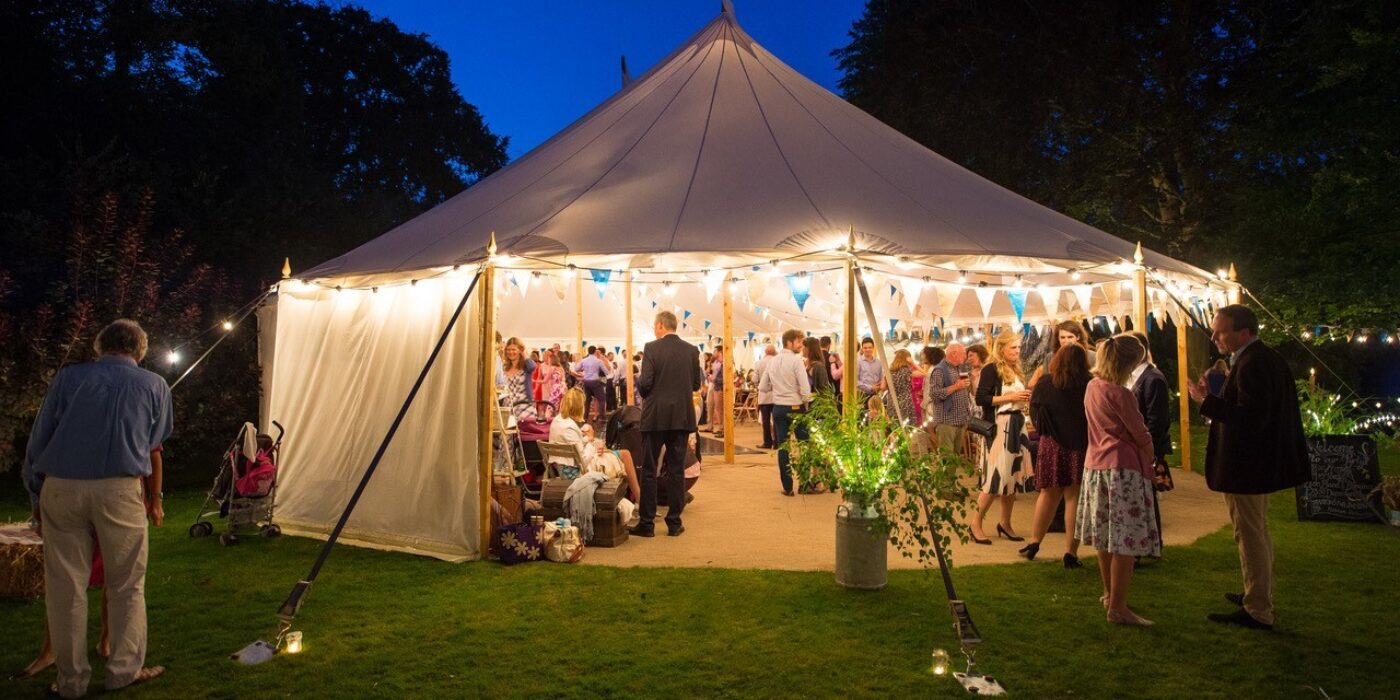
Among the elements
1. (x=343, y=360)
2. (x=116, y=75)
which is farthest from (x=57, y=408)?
(x=116, y=75)

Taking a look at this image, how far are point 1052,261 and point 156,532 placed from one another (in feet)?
24.0

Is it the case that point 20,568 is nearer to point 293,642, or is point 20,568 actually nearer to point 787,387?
point 293,642

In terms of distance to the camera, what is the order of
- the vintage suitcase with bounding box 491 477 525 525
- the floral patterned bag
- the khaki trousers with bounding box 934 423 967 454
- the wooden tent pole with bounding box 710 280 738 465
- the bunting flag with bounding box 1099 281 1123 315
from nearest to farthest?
the floral patterned bag → the vintage suitcase with bounding box 491 477 525 525 → the khaki trousers with bounding box 934 423 967 454 → the bunting flag with bounding box 1099 281 1123 315 → the wooden tent pole with bounding box 710 280 738 465

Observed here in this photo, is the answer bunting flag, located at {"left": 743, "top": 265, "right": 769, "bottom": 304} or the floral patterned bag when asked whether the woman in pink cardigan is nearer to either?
the floral patterned bag

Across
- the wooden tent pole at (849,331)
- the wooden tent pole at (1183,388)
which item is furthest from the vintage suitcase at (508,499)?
the wooden tent pole at (1183,388)

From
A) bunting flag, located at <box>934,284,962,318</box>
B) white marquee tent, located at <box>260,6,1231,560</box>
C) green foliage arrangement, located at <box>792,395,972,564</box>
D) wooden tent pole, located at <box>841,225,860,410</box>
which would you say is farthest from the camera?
bunting flag, located at <box>934,284,962,318</box>

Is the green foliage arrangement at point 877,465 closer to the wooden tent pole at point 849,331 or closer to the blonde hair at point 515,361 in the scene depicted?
the wooden tent pole at point 849,331

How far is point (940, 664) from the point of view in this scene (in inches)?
145

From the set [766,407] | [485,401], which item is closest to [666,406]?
[485,401]

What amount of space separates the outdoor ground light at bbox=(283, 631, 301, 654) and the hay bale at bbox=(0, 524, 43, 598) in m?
2.08

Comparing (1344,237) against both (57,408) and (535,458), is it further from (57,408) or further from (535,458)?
(57,408)

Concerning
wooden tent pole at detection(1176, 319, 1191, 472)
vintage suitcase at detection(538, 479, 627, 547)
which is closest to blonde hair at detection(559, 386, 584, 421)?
vintage suitcase at detection(538, 479, 627, 547)

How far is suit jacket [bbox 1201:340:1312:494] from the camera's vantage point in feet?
13.3

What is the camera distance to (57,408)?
3461 mm
